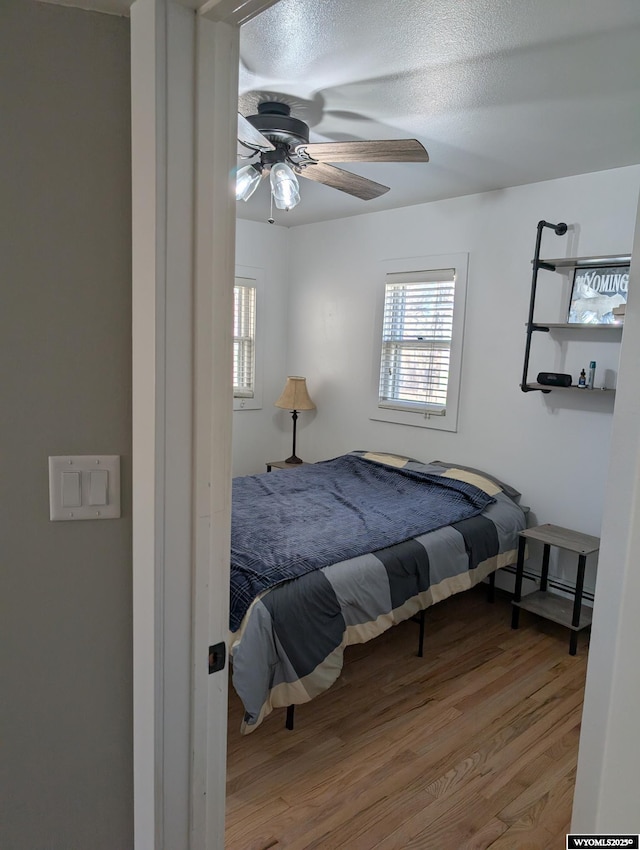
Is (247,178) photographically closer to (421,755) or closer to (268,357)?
(421,755)

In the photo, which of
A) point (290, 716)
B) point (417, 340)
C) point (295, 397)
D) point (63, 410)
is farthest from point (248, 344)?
point (63, 410)

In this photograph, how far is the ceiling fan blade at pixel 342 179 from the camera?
249 cm

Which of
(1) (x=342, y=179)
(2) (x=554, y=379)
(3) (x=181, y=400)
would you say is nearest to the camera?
(3) (x=181, y=400)

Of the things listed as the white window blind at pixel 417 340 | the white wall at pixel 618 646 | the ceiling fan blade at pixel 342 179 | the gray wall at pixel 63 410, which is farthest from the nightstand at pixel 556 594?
the gray wall at pixel 63 410

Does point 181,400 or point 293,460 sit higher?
point 181,400

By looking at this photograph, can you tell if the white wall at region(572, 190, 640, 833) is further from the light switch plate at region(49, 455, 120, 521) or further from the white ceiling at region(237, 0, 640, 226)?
the white ceiling at region(237, 0, 640, 226)

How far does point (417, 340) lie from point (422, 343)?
5cm

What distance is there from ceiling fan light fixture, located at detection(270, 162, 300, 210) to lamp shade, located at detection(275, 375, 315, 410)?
7.50 feet

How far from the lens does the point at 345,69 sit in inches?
80.5

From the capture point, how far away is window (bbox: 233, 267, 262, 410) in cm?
475

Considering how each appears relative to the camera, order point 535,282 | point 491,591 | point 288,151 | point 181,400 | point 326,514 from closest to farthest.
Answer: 1. point 181,400
2. point 288,151
3. point 326,514
4. point 535,282
5. point 491,591

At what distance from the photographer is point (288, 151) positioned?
234 centimetres

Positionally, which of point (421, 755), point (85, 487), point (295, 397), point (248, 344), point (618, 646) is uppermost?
point (248, 344)

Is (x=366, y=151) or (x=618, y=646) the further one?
(x=366, y=151)
